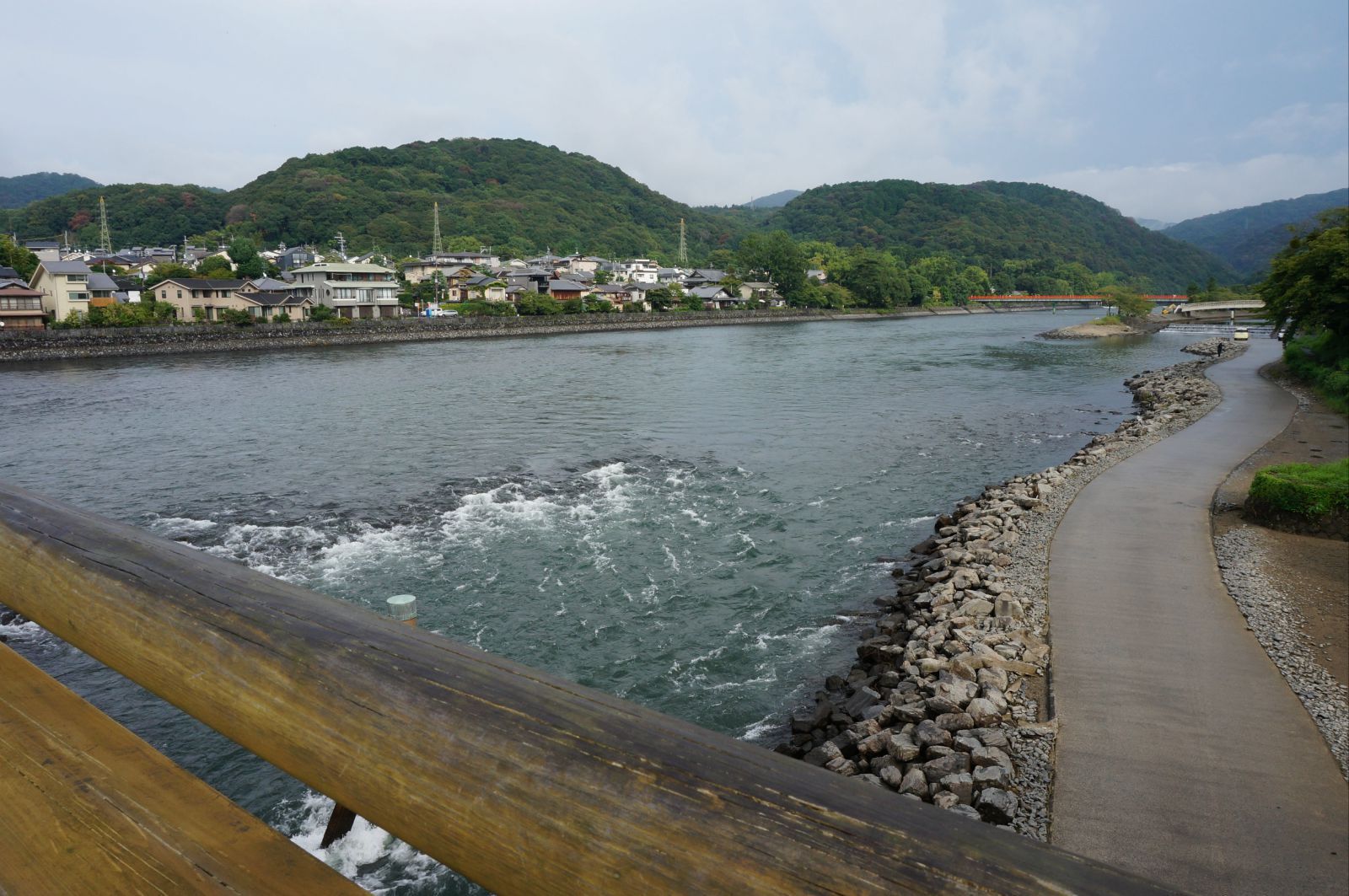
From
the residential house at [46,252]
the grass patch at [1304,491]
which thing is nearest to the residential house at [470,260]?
the residential house at [46,252]

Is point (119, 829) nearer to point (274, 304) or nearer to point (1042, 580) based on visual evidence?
point (1042, 580)

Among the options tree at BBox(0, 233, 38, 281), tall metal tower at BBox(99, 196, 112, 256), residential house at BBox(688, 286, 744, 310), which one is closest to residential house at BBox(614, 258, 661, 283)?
residential house at BBox(688, 286, 744, 310)

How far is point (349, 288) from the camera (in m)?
49.6

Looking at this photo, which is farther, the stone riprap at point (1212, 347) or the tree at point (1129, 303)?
the tree at point (1129, 303)

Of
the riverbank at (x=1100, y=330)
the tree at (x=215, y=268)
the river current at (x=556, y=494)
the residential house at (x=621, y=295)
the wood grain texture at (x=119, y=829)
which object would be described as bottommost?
the river current at (x=556, y=494)

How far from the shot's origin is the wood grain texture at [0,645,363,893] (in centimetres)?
96

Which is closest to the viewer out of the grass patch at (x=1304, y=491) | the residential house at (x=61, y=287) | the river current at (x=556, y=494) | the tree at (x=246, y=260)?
the river current at (x=556, y=494)

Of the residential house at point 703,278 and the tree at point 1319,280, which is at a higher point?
the residential house at point 703,278

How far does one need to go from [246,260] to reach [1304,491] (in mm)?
65916

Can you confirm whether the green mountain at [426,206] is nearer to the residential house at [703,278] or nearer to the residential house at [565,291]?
the residential house at [703,278]

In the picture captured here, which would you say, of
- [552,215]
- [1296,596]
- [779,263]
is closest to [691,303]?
[779,263]

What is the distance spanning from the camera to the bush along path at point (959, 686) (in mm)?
4793

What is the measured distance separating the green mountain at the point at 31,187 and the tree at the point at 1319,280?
17232cm

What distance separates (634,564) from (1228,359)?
117 ft
